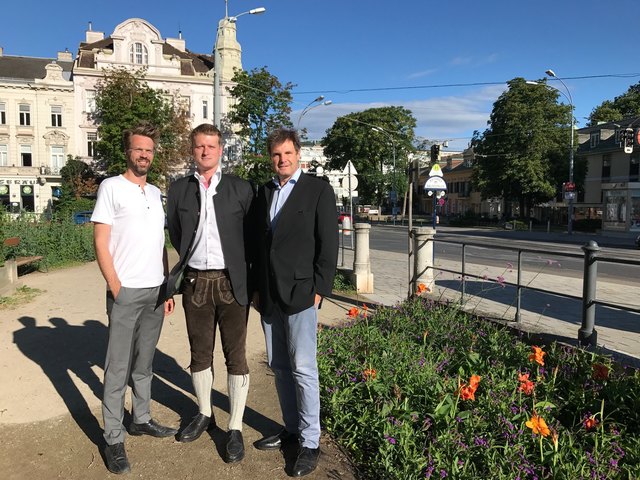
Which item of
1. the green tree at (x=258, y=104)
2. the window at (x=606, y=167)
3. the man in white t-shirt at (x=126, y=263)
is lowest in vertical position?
the man in white t-shirt at (x=126, y=263)

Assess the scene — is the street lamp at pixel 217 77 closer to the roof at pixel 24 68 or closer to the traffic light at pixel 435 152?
the traffic light at pixel 435 152

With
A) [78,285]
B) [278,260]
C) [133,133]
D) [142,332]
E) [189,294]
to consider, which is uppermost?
[133,133]

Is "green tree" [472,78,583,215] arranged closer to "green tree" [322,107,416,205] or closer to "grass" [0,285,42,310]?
"green tree" [322,107,416,205]

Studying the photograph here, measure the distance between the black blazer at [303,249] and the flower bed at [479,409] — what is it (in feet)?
2.91

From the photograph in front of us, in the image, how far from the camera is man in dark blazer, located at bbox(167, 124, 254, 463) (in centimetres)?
315

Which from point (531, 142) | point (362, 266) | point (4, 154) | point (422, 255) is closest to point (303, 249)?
point (422, 255)

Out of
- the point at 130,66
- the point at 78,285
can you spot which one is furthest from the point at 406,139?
the point at 78,285

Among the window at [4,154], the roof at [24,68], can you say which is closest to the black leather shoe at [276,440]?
the window at [4,154]

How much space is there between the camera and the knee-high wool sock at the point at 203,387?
338 cm

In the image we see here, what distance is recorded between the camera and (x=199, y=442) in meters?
3.33

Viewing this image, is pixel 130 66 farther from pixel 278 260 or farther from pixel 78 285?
pixel 278 260

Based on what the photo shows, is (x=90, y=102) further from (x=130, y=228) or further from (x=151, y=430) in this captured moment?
(x=151, y=430)

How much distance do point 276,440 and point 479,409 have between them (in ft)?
4.27

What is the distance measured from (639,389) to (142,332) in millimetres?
3163
